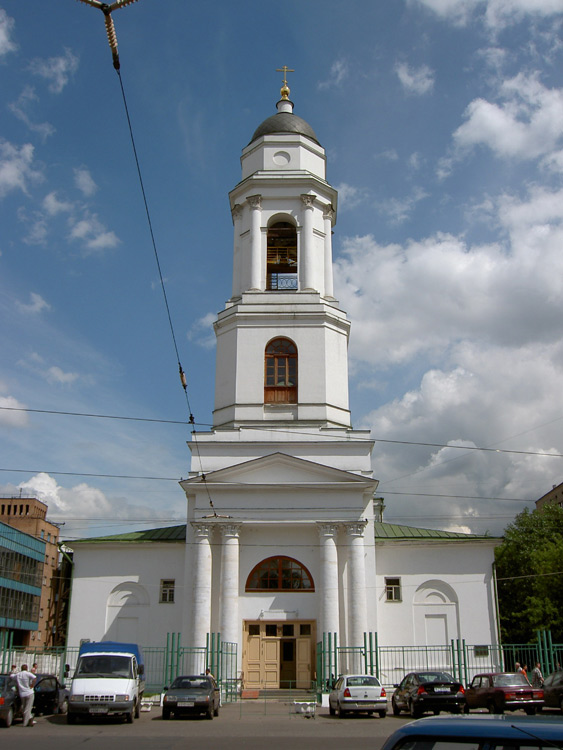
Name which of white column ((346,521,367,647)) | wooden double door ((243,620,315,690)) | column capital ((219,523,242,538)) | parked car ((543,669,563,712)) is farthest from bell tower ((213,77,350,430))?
parked car ((543,669,563,712))

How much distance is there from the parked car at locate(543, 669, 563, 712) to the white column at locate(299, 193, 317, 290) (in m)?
19.1

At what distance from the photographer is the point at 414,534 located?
105 ft

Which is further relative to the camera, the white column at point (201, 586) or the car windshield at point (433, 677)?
the white column at point (201, 586)

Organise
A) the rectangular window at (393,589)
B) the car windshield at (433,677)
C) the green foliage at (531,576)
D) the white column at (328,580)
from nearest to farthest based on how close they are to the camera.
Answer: the car windshield at (433,677) < the white column at (328,580) < the rectangular window at (393,589) < the green foliage at (531,576)

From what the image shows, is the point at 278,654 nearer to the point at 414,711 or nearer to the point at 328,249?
the point at 414,711

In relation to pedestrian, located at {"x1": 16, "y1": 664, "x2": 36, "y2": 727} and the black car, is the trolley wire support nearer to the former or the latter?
pedestrian, located at {"x1": 16, "y1": 664, "x2": 36, "y2": 727}

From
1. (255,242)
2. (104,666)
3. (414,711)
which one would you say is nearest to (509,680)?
(414,711)

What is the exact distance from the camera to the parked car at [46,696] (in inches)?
831

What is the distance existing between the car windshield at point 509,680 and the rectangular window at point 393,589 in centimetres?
973

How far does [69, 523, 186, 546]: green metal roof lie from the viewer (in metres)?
31.3

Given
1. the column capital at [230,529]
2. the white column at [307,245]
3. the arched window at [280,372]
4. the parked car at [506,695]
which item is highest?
the white column at [307,245]

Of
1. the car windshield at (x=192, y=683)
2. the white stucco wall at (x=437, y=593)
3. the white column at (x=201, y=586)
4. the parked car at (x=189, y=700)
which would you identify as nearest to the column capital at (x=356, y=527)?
the white stucco wall at (x=437, y=593)

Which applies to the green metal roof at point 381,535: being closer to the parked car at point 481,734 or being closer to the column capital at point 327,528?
the column capital at point 327,528

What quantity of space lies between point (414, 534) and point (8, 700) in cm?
1918
